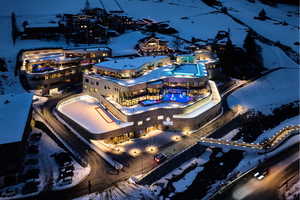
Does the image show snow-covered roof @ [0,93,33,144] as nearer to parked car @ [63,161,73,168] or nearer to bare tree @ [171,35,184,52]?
parked car @ [63,161,73,168]

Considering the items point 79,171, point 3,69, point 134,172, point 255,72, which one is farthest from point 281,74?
point 3,69

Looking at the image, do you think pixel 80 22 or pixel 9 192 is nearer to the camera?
pixel 9 192

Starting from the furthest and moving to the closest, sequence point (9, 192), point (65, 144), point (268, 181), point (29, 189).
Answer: point (65, 144)
point (268, 181)
point (29, 189)
point (9, 192)

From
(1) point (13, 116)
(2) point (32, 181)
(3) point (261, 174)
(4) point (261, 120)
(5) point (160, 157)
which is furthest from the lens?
(4) point (261, 120)

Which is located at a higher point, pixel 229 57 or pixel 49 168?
pixel 229 57

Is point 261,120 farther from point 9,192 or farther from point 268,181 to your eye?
point 9,192

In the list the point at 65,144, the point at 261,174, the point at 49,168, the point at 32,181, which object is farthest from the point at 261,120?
the point at 32,181

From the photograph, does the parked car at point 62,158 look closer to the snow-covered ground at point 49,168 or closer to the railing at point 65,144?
the snow-covered ground at point 49,168
